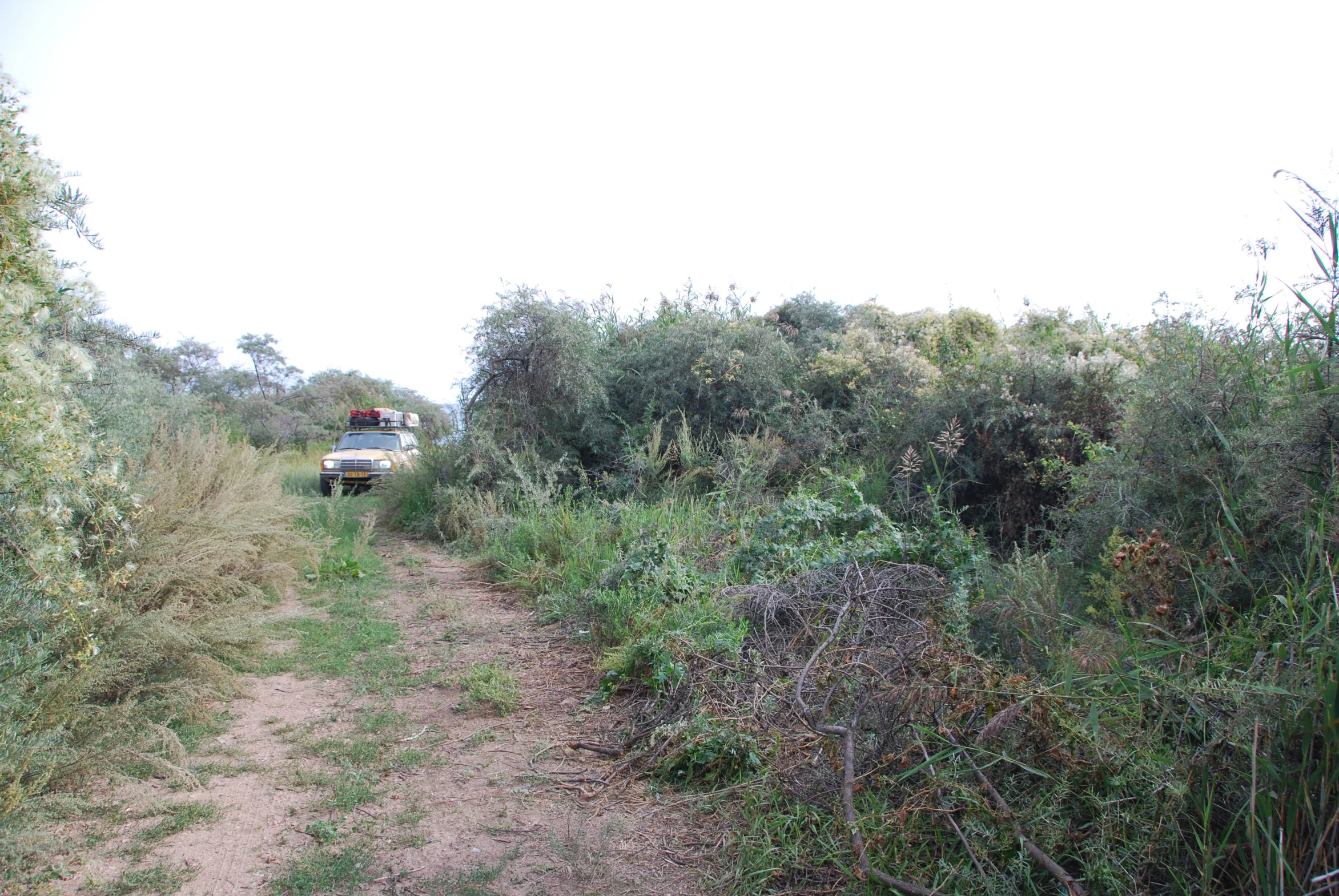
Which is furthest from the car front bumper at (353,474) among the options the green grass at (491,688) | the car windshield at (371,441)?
the green grass at (491,688)

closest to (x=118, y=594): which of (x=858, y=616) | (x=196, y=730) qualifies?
(x=196, y=730)

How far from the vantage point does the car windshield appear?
17094mm

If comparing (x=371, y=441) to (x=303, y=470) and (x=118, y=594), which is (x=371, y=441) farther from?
(x=118, y=594)

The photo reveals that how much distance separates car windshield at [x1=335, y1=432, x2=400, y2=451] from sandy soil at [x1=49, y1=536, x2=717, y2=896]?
1291 cm

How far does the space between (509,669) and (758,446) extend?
5.09 m

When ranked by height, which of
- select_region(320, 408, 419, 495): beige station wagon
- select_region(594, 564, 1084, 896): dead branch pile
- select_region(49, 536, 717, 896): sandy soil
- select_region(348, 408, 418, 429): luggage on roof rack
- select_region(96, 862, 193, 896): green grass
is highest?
select_region(348, 408, 418, 429): luggage on roof rack

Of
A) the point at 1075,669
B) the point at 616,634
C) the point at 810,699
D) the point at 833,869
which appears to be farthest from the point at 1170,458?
the point at 616,634

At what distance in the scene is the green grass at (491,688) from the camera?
4.62 meters

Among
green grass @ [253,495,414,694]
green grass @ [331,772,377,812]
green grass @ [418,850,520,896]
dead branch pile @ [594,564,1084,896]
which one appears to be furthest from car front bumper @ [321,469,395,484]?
green grass @ [418,850,520,896]

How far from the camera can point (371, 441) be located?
17.3m

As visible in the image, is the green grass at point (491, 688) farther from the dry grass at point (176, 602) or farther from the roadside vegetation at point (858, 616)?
the dry grass at point (176, 602)

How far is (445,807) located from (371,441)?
601 inches

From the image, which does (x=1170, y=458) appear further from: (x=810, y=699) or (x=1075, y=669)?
(x=810, y=699)

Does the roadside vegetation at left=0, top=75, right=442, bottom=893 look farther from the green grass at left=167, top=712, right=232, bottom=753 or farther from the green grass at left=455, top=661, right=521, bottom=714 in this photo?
the green grass at left=455, top=661, right=521, bottom=714
